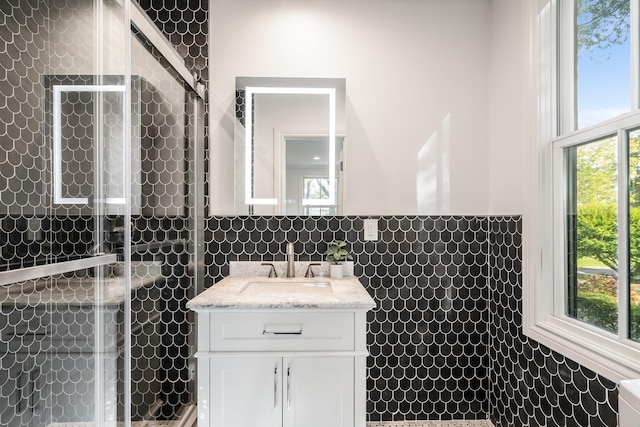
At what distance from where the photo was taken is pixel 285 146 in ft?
6.37

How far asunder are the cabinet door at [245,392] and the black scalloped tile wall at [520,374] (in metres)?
1.20

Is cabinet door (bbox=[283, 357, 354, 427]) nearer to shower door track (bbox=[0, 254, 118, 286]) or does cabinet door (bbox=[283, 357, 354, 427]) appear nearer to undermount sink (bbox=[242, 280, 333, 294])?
undermount sink (bbox=[242, 280, 333, 294])

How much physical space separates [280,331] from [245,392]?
11.4 inches

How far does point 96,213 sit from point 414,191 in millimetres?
1614

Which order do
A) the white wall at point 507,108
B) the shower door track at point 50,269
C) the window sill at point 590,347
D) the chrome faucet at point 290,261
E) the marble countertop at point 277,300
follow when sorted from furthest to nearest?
the chrome faucet at point 290,261
the white wall at point 507,108
the marble countertop at point 277,300
the window sill at point 590,347
the shower door track at point 50,269

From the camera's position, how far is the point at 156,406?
153cm

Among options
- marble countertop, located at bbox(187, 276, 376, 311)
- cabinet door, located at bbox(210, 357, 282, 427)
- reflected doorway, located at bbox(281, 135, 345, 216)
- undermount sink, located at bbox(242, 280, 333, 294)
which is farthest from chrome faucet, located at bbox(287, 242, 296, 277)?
cabinet door, located at bbox(210, 357, 282, 427)

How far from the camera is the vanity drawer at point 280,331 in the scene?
1.43 m

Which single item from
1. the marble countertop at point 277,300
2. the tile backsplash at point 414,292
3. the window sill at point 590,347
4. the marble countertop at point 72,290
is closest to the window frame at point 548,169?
the window sill at point 590,347

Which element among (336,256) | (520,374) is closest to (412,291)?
(336,256)

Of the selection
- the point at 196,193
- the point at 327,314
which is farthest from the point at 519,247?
the point at 196,193

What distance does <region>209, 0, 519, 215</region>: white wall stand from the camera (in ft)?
6.56

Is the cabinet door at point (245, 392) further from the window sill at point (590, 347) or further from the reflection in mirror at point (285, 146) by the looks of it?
the window sill at point (590, 347)

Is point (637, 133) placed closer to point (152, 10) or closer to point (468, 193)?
point (468, 193)
